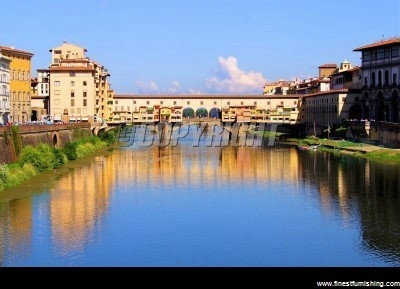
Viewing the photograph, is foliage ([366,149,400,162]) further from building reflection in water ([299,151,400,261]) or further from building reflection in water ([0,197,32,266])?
building reflection in water ([0,197,32,266])

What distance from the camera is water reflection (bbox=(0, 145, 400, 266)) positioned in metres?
17.1

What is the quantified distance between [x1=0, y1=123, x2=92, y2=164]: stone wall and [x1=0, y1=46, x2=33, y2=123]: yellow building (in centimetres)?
557

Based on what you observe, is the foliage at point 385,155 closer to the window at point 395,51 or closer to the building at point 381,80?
the building at point 381,80

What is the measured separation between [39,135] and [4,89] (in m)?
11.1

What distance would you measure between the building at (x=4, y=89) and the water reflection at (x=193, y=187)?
346 inches

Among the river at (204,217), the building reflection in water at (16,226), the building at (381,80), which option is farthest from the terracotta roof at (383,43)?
the building reflection in water at (16,226)

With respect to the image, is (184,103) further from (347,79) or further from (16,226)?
(16,226)

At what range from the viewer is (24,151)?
3309cm

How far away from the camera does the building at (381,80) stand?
5434 centimetres

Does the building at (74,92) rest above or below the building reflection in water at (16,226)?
above

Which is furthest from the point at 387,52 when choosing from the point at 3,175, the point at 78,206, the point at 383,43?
the point at 78,206

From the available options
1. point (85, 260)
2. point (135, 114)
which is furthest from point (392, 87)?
point (85, 260)

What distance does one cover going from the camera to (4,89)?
159 feet

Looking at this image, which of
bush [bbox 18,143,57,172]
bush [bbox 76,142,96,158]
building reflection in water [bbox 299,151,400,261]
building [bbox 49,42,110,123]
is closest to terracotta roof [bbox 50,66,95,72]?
building [bbox 49,42,110,123]
